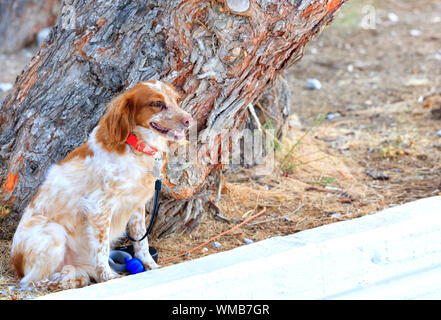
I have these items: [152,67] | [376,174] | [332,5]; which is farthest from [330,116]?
[152,67]

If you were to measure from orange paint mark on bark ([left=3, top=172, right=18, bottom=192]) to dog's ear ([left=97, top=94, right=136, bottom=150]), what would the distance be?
45.4 inches

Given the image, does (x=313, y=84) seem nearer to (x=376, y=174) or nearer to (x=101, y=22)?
(x=376, y=174)

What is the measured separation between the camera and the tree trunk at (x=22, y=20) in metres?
8.56

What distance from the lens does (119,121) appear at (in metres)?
3.44

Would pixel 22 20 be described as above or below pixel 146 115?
below

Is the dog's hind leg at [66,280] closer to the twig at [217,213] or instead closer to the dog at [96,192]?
the dog at [96,192]

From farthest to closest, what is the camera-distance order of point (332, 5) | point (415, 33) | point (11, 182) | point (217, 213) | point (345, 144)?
point (415, 33) < point (345, 144) < point (217, 213) < point (11, 182) < point (332, 5)

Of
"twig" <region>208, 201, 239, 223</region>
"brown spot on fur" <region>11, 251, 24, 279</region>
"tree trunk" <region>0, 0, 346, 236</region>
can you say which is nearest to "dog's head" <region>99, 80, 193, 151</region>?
"tree trunk" <region>0, 0, 346, 236</region>

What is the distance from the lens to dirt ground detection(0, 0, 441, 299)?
4.73 meters

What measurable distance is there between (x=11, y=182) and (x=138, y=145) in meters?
1.30

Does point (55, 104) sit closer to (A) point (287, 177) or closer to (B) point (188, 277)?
(B) point (188, 277)

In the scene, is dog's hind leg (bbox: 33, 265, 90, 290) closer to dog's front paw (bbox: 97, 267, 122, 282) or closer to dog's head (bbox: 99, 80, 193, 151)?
dog's front paw (bbox: 97, 267, 122, 282)

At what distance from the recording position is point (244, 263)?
3344 millimetres

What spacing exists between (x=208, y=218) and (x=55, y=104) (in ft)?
4.91
